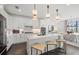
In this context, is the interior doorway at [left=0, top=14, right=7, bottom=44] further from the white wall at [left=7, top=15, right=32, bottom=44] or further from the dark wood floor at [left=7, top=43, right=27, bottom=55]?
the dark wood floor at [left=7, top=43, right=27, bottom=55]

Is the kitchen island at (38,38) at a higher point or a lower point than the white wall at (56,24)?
lower

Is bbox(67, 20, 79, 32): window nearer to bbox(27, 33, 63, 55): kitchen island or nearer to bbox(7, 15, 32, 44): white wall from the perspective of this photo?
bbox(27, 33, 63, 55): kitchen island

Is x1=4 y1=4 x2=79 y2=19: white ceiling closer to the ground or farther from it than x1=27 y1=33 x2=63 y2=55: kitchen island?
farther from it

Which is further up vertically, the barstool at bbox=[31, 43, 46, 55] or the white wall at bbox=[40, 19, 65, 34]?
the white wall at bbox=[40, 19, 65, 34]

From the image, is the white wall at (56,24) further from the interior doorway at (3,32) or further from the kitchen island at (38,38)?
the interior doorway at (3,32)

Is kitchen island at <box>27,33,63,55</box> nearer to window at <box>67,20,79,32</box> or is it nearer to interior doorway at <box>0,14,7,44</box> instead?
window at <box>67,20,79,32</box>

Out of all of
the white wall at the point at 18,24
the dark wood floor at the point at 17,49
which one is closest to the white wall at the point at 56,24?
the white wall at the point at 18,24

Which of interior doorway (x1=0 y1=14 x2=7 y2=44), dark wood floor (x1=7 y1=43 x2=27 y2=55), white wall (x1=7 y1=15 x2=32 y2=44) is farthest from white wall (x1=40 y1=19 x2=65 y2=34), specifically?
interior doorway (x1=0 y1=14 x2=7 y2=44)

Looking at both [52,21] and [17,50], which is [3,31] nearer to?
[17,50]

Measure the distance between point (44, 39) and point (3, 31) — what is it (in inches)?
30.1

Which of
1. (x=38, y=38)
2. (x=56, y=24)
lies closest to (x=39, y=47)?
(x=38, y=38)

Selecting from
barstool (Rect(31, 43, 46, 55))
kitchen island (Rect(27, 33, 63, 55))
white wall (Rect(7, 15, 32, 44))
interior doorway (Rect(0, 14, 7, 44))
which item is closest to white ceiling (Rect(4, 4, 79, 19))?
white wall (Rect(7, 15, 32, 44))

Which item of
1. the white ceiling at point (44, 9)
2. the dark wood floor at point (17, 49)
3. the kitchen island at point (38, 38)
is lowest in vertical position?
the dark wood floor at point (17, 49)

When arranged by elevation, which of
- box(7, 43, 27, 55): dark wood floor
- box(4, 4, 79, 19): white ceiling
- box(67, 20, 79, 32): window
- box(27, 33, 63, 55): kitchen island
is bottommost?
box(7, 43, 27, 55): dark wood floor
